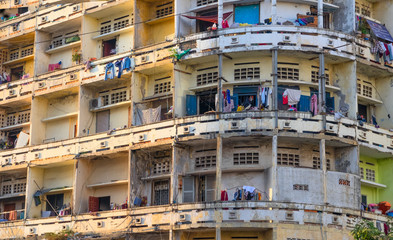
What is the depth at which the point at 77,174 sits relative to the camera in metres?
37.0

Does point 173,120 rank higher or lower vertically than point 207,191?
higher

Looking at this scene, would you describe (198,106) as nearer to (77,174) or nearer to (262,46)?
(262,46)

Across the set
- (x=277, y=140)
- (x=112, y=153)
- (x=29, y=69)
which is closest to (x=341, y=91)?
(x=277, y=140)

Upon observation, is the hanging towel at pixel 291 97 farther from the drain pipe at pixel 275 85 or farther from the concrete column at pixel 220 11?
the concrete column at pixel 220 11

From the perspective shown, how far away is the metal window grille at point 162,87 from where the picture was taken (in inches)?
1426

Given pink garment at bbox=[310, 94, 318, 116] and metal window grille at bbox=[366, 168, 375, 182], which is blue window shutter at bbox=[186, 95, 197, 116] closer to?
pink garment at bbox=[310, 94, 318, 116]

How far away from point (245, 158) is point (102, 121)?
8.17 m

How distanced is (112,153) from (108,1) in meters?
7.20

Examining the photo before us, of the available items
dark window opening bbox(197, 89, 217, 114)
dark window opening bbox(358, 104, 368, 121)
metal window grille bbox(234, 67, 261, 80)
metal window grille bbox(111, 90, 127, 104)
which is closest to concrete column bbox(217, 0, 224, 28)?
metal window grille bbox(234, 67, 261, 80)

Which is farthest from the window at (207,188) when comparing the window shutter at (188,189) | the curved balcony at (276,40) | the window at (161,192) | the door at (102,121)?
the door at (102,121)

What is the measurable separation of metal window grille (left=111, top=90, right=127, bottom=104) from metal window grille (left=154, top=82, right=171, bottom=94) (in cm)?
186

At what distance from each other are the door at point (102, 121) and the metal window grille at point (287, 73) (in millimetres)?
8755

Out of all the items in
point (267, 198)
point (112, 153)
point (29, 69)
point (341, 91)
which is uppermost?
point (29, 69)

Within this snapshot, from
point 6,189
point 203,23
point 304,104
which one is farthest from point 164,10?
point 6,189
